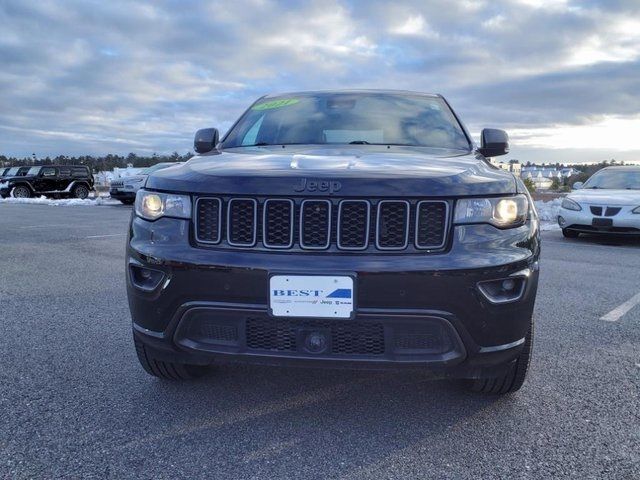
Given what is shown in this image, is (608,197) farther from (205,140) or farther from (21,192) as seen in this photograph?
(21,192)

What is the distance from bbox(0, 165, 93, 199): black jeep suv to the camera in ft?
85.5

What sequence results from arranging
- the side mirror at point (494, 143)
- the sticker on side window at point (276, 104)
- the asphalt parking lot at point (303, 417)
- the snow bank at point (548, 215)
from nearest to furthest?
the asphalt parking lot at point (303, 417) → the side mirror at point (494, 143) → the sticker on side window at point (276, 104) → the snow bank at point (548, 215)

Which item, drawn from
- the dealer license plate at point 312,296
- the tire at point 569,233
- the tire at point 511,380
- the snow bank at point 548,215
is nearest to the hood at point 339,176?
the dealer license plate at point 312,296

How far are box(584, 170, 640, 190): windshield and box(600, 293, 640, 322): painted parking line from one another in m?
5.76

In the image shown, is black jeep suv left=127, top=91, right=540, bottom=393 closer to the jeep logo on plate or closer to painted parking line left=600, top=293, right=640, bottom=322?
the jeep logo on plate

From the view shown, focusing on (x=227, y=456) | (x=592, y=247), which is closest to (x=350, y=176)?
→ (x=227, y=456)

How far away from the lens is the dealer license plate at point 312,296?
212 centimetres

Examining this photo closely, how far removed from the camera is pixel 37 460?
212cm

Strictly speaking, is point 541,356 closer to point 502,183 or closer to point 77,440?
point 502,183

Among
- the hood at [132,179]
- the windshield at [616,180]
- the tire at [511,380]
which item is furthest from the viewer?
the hood at [132,179]

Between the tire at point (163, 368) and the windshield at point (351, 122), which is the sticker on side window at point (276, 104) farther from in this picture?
the tire at point (163, 368)

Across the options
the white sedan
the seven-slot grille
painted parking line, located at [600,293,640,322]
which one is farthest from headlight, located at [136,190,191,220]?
the white sedan

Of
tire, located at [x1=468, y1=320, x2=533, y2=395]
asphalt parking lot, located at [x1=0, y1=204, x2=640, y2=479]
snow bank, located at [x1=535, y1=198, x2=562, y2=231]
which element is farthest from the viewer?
snow bank, located at [x1=535, y1=198, x2=562, y2=231]

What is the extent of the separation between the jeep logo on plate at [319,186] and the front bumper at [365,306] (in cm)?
26
